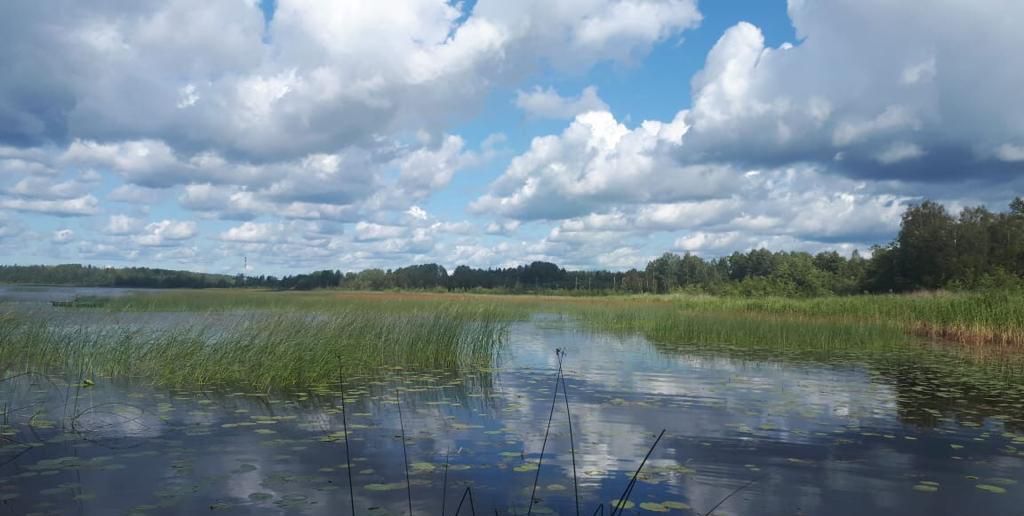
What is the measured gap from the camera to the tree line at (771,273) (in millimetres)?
53281

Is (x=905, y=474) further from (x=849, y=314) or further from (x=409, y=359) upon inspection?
(x=849, y=314)

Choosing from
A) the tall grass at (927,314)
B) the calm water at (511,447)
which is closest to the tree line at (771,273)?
the tall grass at (927,314)

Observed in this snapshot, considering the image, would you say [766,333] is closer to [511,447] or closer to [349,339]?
[349,339]

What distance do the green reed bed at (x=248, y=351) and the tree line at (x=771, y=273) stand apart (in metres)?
29.0

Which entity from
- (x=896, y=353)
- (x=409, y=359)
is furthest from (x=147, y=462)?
(x=896, y=353)

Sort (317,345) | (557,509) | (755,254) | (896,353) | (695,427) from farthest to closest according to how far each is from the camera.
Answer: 1. (755,254)
2. (896,353)
3. (317,345)
4. (695,427)
5. (557,509)

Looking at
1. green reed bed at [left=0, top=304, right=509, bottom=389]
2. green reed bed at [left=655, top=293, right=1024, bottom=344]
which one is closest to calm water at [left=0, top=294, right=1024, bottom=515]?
green reed bed at [left=0, top=304, right=509, bottom=389]

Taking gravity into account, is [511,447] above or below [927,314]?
below

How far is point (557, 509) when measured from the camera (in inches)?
235

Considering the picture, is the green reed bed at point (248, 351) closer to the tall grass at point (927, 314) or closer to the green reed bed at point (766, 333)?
the green reed bed at point (766, 333)

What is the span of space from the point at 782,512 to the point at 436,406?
19.7ft

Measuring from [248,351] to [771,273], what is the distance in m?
98.2

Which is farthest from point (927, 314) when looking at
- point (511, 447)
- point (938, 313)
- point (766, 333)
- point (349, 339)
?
point (511, 447)

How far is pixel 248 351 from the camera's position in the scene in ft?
43.3
